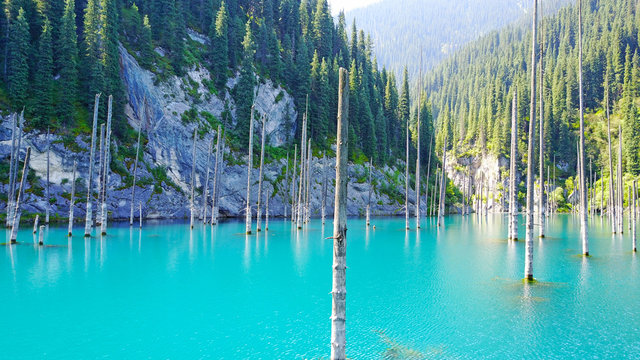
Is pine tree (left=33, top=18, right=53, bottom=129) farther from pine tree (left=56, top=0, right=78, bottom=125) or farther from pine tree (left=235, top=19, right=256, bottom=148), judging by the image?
pine tree (left=235, top=19, right=256, bottom=148)

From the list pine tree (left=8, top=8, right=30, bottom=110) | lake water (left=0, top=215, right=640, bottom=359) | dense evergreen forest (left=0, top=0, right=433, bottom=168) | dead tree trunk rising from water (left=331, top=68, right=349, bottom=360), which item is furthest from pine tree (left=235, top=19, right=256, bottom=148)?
dead tree trunk rising from water (left=331, top=68, right=349, bottom=360)

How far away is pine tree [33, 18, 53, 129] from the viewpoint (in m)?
50.2

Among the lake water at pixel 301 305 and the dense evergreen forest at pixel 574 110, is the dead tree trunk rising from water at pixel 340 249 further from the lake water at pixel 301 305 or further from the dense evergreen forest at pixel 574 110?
the dense evergreen forest at pixel 574 110

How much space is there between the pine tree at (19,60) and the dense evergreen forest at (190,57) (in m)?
0.11

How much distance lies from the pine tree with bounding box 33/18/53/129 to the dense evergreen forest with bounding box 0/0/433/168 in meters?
0.13

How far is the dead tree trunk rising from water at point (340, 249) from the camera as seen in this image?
837 cm

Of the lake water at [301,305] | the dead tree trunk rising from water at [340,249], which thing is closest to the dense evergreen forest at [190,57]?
the lake water at [301,305]

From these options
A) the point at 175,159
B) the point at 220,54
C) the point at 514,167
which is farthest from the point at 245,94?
the point at 514,167

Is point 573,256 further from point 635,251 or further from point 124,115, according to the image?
point 124,115

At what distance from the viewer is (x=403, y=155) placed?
107625mm

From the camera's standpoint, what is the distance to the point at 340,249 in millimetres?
8586

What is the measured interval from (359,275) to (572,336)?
1107 cm

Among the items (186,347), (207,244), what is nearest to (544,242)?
(207,244)

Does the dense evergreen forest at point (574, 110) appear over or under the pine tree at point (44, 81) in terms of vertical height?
over
